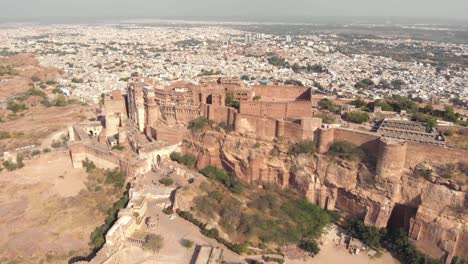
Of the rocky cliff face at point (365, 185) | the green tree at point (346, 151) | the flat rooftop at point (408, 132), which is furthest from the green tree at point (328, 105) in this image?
the rocky cliff face at point (365, 185)

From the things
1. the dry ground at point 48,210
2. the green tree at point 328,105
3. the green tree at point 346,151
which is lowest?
the dry ground at point 48,210

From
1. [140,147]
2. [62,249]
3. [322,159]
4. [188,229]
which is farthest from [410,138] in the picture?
[62,249]

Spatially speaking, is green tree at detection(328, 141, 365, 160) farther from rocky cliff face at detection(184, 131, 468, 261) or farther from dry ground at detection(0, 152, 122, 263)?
dry ground at detection(0, 152, 122, 263)

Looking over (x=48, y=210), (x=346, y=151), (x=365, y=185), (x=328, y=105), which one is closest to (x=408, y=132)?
(x=346, y=151)

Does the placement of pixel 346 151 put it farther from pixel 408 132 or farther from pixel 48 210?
pixel 48 210

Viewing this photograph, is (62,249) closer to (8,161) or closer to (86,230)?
(86,230)

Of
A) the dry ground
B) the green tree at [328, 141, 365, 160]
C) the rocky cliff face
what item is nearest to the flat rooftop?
the green tree at [328, 141, 365, 160]

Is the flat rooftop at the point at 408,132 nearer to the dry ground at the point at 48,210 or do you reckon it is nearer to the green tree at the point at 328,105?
the green tree at the point at 328,105

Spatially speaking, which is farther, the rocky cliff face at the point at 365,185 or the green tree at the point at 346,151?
the green tree at the point at 346,151
